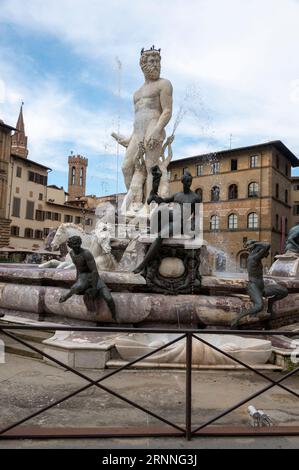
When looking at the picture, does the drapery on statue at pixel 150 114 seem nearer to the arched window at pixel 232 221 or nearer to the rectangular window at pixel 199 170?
the arched window at pixel 232 221

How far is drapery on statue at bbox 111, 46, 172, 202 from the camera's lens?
11.6 m

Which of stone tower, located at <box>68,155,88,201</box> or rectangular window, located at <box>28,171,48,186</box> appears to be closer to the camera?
rectangular window, located at <box>28,171,48,186</box>

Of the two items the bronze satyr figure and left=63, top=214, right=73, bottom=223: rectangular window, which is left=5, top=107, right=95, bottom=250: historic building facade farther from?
the bronze satyr figure

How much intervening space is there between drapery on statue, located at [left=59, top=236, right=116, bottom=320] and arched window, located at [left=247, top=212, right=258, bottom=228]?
4891 centimetres

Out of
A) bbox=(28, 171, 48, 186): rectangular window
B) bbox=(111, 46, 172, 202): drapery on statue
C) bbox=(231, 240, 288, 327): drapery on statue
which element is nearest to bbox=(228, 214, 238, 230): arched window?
bbox=(28, 171, 48, 186): rectangular window

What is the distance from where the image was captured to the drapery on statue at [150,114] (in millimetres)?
11609

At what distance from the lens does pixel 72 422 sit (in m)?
3.59

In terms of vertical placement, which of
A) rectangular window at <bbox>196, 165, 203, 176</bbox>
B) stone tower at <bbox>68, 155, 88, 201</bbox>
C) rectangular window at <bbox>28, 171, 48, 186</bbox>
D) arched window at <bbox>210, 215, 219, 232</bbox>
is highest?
stone tower at <bbox>68, 155, 88, 201</bbox>

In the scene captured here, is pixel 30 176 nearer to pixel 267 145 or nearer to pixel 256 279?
pixel 267 145

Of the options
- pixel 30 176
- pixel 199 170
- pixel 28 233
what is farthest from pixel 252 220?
pixel 30 176

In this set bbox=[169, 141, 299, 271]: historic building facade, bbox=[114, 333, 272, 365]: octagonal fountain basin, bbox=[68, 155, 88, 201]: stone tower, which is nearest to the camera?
Result: bbox=[114, 333, 272, 365]: octagonal fountain basin

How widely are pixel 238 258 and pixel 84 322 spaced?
46.5m

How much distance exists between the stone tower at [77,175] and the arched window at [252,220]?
199ft
